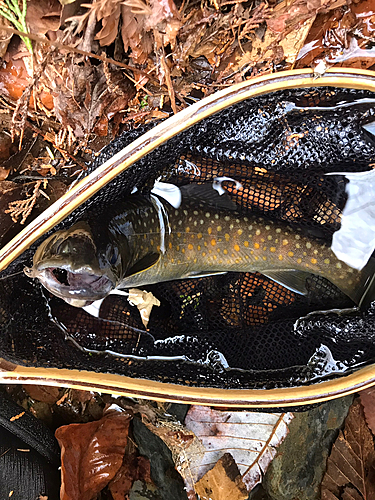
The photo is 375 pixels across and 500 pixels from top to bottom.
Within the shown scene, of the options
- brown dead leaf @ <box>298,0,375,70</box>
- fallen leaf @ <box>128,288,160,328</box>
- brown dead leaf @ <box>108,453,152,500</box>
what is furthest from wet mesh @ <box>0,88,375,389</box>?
brown dead leaf @ <box>108,453,152,500</box>

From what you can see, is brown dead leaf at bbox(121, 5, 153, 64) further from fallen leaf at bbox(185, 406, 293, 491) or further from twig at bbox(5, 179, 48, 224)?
fallen leaf at bbox(185, 406, 293, 491)

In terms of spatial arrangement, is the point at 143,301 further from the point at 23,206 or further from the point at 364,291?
the point at 364,291

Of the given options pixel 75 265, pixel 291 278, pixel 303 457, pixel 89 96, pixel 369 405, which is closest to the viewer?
pixel 75 265

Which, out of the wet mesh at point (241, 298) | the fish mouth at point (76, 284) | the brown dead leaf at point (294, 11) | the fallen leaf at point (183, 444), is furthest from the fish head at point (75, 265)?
the brown dead leaf at point (294, 11)

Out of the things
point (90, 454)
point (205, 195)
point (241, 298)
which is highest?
point (205, 195)

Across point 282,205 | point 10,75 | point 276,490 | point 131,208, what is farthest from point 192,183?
point 276,490

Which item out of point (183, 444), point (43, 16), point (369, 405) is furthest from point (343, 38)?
point (183, 444)

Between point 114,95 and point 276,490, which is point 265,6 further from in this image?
point 276,490
